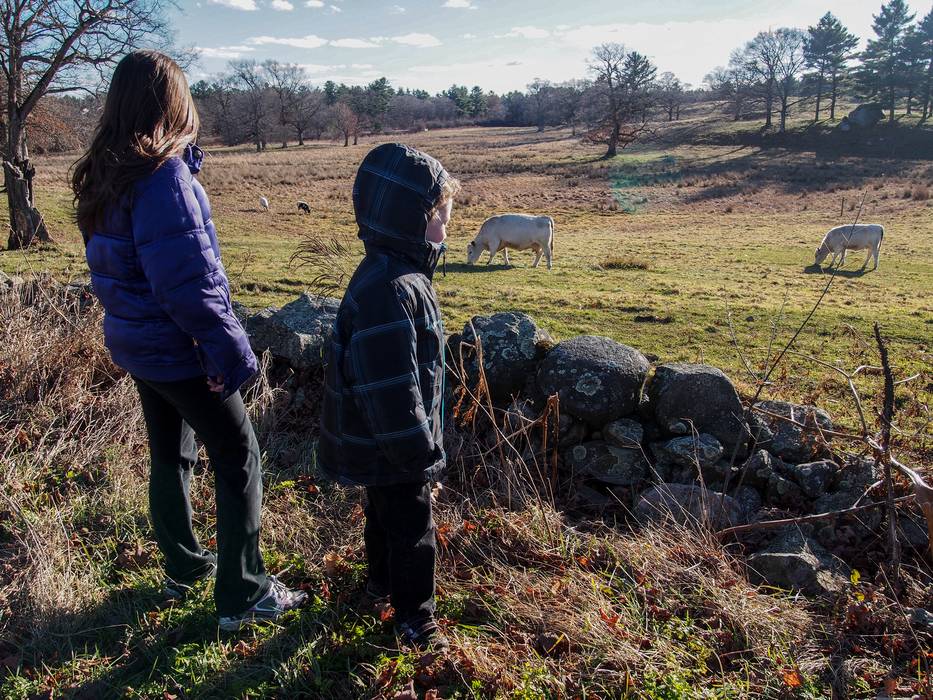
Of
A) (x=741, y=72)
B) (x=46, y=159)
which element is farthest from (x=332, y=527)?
(x=741, y=72)

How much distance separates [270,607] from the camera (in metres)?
3.01

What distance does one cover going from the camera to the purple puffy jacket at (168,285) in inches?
95.5

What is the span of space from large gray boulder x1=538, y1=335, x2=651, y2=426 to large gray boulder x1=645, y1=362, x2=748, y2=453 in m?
0.23

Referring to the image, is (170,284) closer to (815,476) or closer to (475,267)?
(815,476)

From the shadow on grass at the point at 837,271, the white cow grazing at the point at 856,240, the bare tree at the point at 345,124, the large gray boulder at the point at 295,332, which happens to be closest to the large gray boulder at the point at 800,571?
the large gray boulder at the point at 295,332

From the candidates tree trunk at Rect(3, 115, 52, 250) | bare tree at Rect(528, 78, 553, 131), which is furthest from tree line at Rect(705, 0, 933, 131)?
tree trunk at Rect(3, 115, 52, 250)

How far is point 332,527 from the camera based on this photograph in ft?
12.4

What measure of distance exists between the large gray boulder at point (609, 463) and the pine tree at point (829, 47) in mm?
73574

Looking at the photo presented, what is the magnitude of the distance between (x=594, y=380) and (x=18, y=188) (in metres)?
16.0

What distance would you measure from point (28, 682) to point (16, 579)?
69 centimetres

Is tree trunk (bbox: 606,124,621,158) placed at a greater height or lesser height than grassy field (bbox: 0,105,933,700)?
Result: greater

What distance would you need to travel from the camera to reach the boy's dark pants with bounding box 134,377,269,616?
274 cm

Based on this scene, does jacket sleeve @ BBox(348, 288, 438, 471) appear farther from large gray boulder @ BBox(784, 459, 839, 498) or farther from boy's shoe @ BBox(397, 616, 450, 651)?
large gray boulder @ BBox(784, 459, 839, 498)

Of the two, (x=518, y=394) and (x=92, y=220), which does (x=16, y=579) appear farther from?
(x=518, y=394)
